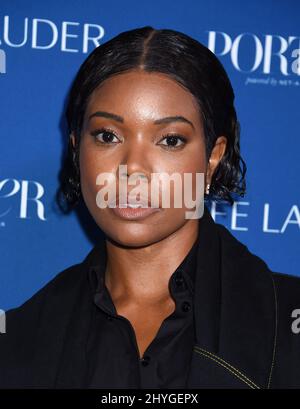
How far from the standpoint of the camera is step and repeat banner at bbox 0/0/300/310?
84.3 inches

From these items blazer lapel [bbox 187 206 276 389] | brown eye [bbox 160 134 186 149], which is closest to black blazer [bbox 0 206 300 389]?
blazer lapel [bbox 187 206 276 389]

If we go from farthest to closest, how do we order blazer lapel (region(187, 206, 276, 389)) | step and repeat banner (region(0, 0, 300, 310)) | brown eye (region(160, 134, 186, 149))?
step and repeat banner (region(0, 0, 300, 310)) → brown eye (region(160, 134, 186, 149)) → blazer lapel (region(187, 206, 276, 389))

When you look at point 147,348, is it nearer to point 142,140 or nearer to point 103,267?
point 103,267

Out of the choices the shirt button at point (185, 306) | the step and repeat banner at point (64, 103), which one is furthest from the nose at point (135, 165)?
the step and repeat banner at point (64, 103)

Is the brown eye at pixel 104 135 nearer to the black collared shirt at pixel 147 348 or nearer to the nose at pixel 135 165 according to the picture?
the nose at pixel 135 165

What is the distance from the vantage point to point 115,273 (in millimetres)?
1805

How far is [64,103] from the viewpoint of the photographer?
2156mm

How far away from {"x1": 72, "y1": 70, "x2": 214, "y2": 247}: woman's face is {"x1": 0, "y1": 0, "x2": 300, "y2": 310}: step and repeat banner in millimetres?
487

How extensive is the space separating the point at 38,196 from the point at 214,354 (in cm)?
84

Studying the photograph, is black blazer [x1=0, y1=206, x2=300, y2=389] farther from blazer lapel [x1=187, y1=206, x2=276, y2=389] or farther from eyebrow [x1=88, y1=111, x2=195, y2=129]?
eyebrow [x1=88, y1=111, x2=195, y2=129]

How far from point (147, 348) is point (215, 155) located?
1.64ft

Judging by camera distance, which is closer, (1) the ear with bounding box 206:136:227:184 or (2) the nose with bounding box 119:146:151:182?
(2) the nose with bounding box 119:146:151:182
